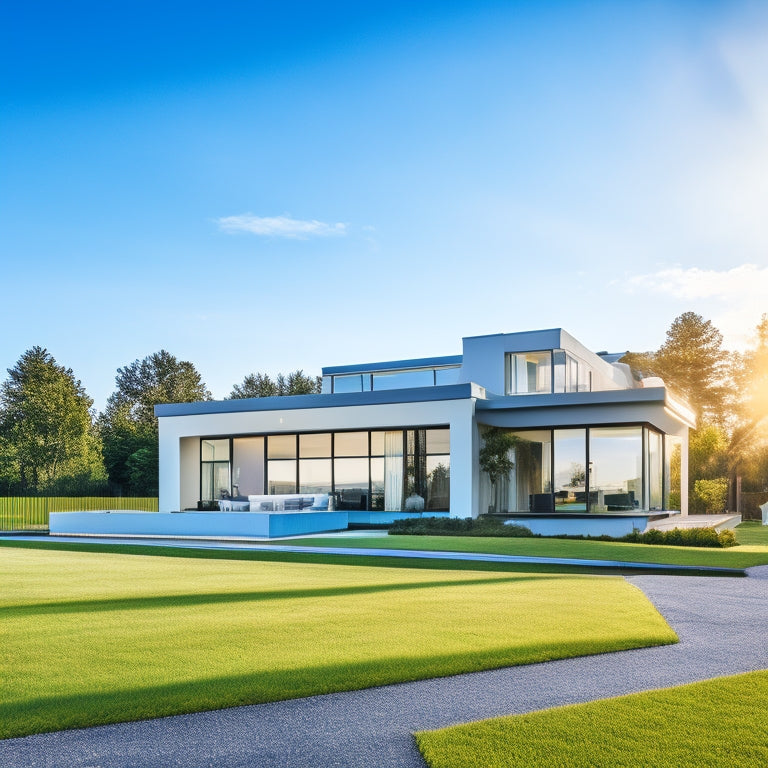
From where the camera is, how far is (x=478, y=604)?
911 centimetres

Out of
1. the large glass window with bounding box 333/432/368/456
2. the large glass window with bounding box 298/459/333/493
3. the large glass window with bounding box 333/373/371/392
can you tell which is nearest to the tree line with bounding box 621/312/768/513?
the large glass window with bounding box 333/373/371/392

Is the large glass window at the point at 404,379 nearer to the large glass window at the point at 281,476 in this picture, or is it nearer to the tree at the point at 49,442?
the large glass window at the point at 281,476

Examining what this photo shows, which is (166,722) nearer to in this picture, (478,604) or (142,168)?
(478,604)

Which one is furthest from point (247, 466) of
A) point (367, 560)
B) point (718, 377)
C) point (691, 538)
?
point (718, 377)

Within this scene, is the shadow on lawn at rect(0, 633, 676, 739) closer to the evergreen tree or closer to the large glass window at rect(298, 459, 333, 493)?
the large glass window at rect(298, 459, 333, 493)

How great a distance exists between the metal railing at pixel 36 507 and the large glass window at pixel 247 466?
627 centimetres

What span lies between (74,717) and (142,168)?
81.0 ft

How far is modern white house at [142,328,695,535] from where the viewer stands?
2448cm

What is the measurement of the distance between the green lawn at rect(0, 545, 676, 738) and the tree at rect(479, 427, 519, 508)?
12.4 m

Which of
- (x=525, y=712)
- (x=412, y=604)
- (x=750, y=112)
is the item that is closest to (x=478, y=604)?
(x=412, y=604)

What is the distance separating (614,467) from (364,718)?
21150mm

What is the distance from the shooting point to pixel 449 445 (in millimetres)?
25312

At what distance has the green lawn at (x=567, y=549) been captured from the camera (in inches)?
587

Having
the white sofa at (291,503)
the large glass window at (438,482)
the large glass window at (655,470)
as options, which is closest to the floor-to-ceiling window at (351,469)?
the white sofa at (291,503)
